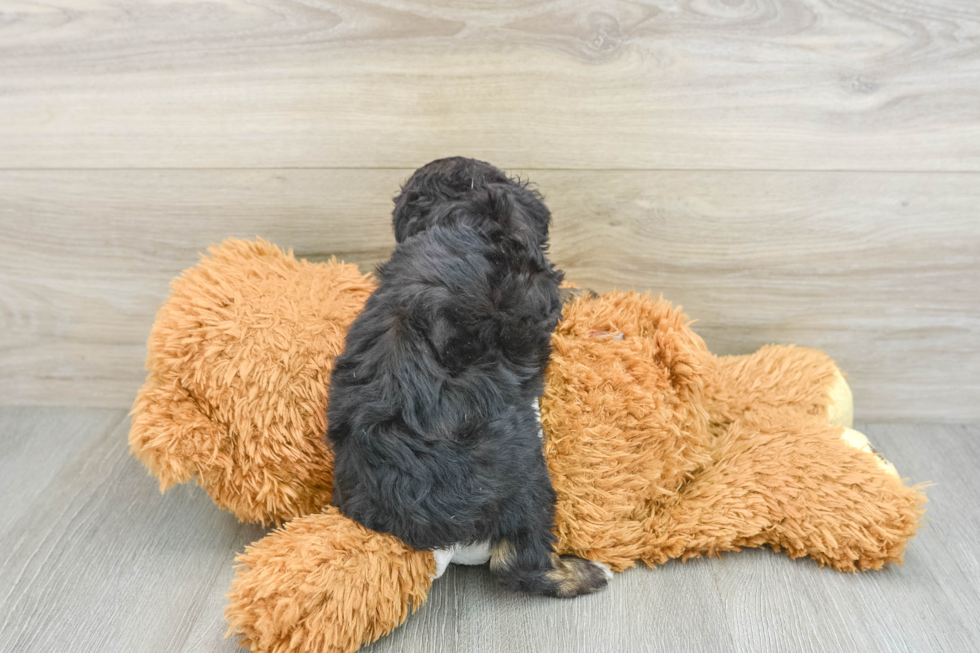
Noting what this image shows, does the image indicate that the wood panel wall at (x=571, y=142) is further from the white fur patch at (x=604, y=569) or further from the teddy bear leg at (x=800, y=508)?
the white fur patch at (x=604, y=569)

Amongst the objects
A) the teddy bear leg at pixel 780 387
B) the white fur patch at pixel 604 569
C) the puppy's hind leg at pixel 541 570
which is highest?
the teddy bear leg at pixel 780 387

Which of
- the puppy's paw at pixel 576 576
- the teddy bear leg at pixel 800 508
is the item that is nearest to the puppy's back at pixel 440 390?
the puppy's paw at pixel 576 576

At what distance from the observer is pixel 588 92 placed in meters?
0.78

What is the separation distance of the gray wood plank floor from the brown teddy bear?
3cm

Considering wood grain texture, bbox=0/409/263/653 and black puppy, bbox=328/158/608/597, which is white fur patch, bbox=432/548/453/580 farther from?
wood grain texture, bbox=0/409/263/653

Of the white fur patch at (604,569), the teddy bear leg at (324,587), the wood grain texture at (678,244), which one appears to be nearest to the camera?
the teddy bear leg at (324,587)

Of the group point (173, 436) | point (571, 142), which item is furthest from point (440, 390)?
point (571, 142)

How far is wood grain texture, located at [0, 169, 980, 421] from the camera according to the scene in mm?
828

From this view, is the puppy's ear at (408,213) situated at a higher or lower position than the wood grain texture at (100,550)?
higher

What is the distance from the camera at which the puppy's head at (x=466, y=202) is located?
62cm

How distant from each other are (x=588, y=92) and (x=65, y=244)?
27.7 inches

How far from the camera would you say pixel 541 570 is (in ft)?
2.06

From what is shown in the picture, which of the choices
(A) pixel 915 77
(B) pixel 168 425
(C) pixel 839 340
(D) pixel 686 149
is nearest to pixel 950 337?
(C) pixel 839 340

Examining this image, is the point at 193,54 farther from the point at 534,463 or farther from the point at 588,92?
the point at 534,463
